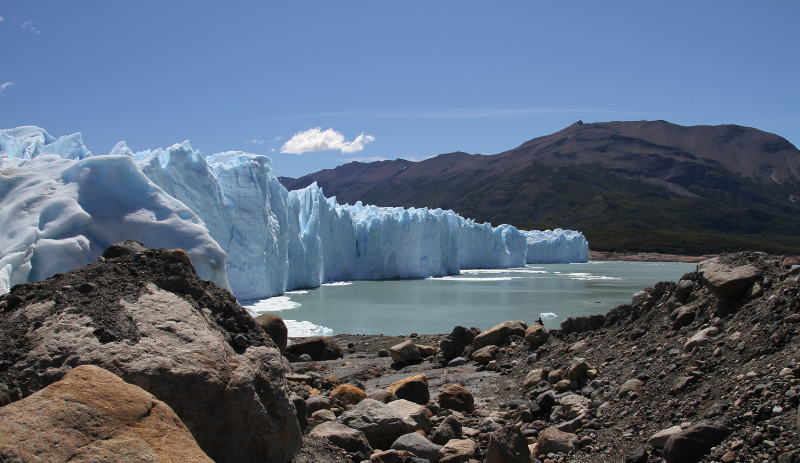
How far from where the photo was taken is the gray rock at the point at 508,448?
9.64 feet

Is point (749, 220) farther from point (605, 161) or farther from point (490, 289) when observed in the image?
point (490, 289)

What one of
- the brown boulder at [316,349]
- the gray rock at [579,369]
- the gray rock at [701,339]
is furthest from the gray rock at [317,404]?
the brown boulder at [316,349]

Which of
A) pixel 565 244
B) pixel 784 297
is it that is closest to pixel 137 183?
pixel 784 297

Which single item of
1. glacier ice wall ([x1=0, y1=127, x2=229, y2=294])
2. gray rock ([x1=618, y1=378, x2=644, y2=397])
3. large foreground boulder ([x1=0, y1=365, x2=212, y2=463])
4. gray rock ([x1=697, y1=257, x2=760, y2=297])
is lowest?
gray rock ([x1=618, y1=378, x2=644, y2=397])

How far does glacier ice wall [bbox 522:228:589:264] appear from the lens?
51.1 m

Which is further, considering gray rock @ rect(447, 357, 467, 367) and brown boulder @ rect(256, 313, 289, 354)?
gray rock @ rect(447, 357, 467, 367)

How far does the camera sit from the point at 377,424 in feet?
11.2

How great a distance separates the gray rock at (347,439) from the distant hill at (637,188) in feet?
204

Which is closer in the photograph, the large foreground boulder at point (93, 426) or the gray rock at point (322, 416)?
the large foreground boulder at point (93, 426)

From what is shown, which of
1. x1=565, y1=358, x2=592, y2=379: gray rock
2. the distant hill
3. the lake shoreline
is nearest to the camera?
x1=565, y1=358, x2=592, y2=379: gray rock

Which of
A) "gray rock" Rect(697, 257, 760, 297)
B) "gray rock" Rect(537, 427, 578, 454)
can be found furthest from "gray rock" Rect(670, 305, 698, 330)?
"gray rock" Rect(537, 427, 578, 454)

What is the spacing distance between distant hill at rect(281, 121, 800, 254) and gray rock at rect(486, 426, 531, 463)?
61577 millimetres

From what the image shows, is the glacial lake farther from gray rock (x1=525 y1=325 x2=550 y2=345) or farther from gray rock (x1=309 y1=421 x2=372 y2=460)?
gray rock (x1=309 y1=421 x2=372 y2=460)

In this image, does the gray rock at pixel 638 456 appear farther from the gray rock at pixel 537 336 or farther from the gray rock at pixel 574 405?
the gray rock at pixel 537 336
